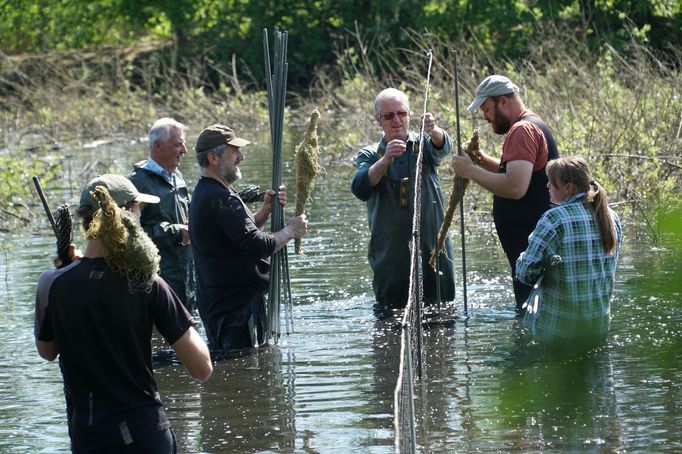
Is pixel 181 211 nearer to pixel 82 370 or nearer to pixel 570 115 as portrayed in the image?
pixel 82 370

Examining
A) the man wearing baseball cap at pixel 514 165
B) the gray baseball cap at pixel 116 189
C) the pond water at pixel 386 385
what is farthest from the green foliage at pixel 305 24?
the gray baseball cap at pixel 116 189

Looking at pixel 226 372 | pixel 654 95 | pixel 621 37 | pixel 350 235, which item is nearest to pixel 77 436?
pixel 226 372

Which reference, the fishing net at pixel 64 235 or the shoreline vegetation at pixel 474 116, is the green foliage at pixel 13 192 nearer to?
the shoreline vegetation at pixel 474 116

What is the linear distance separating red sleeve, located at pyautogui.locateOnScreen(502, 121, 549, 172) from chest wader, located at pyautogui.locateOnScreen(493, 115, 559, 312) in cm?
10

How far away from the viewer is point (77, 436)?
479 cm

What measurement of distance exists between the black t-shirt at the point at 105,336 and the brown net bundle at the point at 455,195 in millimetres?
4162

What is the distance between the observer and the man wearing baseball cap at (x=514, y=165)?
25.9 ft

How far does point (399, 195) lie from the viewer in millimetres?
8930

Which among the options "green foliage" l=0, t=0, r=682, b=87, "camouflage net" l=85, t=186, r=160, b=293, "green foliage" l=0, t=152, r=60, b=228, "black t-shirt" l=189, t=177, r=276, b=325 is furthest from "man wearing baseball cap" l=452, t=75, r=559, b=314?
"green foliage" l=0, t=0, r=682, b=87

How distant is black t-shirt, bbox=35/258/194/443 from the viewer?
466 cm

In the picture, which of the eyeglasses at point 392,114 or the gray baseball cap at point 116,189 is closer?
the gray baseball cap at point 116,189

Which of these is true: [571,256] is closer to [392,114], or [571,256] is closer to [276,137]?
[392,114]

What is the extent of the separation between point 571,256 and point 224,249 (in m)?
2.30

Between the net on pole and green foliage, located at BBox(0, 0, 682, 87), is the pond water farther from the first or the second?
green foliage, located at BBox(0, 0, 682, 87)
